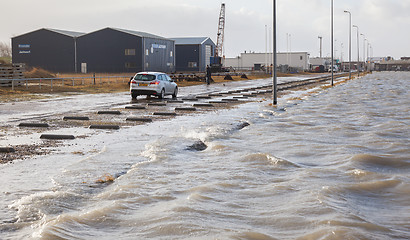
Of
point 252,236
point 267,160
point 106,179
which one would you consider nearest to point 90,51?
point 267,160

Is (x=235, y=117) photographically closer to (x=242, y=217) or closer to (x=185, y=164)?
(x=185, y=164)

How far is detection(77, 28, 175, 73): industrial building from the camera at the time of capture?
83.1 metres

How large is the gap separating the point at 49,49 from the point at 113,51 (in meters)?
9.31

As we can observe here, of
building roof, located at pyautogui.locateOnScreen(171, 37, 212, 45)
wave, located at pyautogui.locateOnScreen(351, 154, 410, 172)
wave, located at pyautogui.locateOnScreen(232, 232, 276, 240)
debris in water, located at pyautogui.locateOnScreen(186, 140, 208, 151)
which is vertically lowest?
wave, located at pyautogui.locateOnScreen(232, 232, 276, 240)

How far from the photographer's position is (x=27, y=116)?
70.9 ft

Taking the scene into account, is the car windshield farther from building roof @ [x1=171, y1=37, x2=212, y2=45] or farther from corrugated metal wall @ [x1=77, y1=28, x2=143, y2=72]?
building roof @ [x1=171, y1=37, x2=212, y2=45]

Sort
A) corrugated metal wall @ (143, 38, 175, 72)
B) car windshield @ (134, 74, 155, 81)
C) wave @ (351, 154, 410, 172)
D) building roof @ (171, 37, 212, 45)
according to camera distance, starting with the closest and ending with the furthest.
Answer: wave @ (351, 154, 410, 172)
car windshield @ (134, 74, 155, 81)
corrugated metal wall @ (143, 38, 175, 72)
building roof @ (171, 37, 212, 45)

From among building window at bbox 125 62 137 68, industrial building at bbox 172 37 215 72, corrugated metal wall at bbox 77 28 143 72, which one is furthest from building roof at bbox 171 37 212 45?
building window at bbox 125 62 137 68

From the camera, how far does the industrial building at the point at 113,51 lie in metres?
83.1

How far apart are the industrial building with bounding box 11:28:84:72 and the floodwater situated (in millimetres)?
70552

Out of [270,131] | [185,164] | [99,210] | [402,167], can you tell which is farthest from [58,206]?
[270,131]

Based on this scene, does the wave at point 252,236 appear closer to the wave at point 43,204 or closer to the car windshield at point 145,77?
the wave at point 43,204

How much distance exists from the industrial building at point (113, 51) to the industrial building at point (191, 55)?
19.8 metres

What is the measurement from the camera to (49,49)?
84438 millimetres
